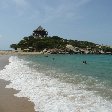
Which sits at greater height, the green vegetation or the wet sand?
the green vegetation

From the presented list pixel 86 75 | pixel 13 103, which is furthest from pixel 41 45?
pixel 13 103

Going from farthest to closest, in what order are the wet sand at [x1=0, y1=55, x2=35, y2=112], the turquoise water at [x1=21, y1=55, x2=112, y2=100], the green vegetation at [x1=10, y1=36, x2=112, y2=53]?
the green vegetation at [x1=10, y1=36, x2=112, y2=53]
the turquoise water at [x1=21, y1=55, x2=112, y2=100]
the wet sand at [x1=0, y1=55, x2=35, y2=112]

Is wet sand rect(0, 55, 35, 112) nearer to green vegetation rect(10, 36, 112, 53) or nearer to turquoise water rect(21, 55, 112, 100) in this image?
turquoise water rect(21, 55, 112, 100)

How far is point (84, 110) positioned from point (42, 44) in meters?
110

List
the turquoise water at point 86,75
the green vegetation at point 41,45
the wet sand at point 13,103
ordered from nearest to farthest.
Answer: the wet sand at point 13,103 → the turquoise water at point 86,75 → the green vegetation at point 41,45

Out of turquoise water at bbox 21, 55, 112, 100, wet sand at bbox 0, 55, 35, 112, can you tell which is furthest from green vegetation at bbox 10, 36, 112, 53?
wet sand at bbox 0, 55, 35, 112

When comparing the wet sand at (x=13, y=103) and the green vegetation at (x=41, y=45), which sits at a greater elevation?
the green vegetation at (x=41, y=45)

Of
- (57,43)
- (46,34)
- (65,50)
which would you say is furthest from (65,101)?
(46,34)

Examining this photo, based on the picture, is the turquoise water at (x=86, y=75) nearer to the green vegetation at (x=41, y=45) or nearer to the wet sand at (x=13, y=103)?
the wet sand at (x=13, y=103)

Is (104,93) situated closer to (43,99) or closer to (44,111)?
(43,99)

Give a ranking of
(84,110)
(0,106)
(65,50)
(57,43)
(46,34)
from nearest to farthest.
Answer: (84,110) → (0,106) → (65,50) → (57,43) → (46,34)

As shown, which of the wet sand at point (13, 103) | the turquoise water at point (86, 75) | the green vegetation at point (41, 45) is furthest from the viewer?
the green vegetation at point (41, 45)

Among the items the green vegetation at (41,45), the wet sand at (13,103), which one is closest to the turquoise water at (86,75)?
the wet sand at (13,103)

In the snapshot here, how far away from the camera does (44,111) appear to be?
1157 centimetres
